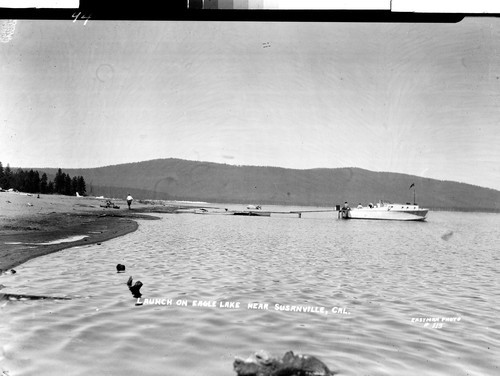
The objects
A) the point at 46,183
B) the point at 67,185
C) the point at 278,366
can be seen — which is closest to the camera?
the point at 278,366

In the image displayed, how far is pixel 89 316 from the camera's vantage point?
20.4ft

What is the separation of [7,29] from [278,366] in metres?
6.50

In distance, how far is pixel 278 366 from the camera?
165 inches

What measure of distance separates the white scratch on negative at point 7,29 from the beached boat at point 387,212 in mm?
49316

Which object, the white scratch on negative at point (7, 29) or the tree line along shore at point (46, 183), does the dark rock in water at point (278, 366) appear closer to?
the white scratch on negative at point (7, 29)

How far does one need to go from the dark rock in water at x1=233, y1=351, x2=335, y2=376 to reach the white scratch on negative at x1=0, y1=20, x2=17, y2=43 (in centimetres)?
615

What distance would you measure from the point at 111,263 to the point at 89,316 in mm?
4690

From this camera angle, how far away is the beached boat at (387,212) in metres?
52.1

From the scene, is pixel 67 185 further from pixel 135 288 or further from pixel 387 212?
pixel 387 212

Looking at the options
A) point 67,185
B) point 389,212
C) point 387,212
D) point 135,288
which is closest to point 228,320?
point 135,288

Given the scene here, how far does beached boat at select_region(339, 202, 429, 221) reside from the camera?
5206 cm

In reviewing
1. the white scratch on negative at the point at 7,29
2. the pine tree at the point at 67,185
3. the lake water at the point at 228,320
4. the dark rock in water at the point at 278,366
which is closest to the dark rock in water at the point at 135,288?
the lake water at the point at 228,320

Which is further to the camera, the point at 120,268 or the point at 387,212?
the point at 387,212

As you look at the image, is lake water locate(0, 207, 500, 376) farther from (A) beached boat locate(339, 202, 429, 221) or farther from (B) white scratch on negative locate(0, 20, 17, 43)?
(A) beached boat locate(339, 202, 429, 221)
